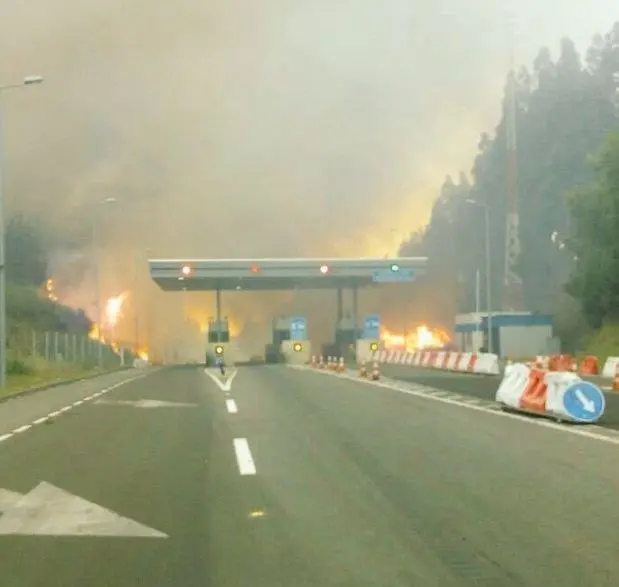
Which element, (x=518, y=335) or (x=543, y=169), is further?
(x=543, y=169)

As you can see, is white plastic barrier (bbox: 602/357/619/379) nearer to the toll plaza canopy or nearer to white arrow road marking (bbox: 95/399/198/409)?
white arrow road marking (bbox: 95/399/198/409)

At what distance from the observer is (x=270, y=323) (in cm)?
9831

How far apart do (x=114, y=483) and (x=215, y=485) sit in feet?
3.72

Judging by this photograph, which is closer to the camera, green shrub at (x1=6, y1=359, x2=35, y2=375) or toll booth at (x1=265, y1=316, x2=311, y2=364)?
green shrub at (x1=6, y1=359, x2=35, y2=375)

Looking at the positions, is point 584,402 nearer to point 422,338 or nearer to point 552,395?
point 552,395

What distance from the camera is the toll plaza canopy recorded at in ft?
231

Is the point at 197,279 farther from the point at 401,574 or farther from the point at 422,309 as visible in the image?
the point at 401,574

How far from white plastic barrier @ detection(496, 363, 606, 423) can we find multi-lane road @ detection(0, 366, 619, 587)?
724mm

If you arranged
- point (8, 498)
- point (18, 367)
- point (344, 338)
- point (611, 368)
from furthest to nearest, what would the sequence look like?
point (344, 338) < point (18, 367) < point (611, 368) < point (8, 498)

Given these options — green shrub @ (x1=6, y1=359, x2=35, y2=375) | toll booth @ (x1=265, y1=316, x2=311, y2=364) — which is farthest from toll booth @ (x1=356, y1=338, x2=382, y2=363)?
green shrub @ (x1=6, y1=359, x2=35, y2=375)

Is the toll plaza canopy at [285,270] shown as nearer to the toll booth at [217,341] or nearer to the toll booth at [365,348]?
the toll booth at [217,341]

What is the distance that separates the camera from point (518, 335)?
205 ft

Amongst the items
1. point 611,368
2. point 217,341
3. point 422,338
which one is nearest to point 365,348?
point 217,341

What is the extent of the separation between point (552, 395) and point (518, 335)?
43.7 metres
